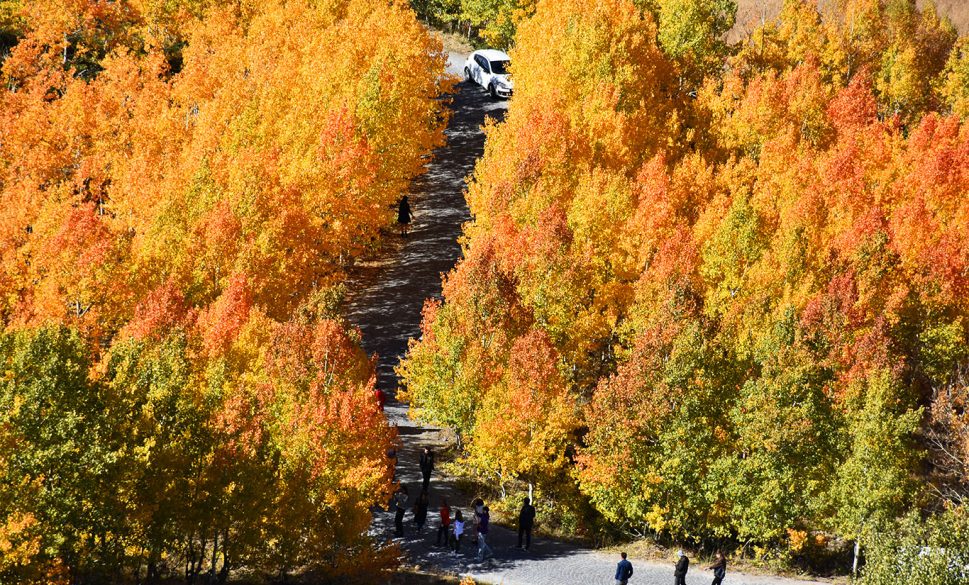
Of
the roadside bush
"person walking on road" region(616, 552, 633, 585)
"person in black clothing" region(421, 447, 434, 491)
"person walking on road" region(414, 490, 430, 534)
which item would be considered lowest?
"person walking on road" region(616, 552, 633, 585)

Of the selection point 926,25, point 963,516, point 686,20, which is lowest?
point 963,516

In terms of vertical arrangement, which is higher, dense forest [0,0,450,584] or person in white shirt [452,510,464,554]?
dense forest [0,0,450,584]

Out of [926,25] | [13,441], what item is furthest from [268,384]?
[926,25]

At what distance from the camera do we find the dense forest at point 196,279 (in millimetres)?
33094

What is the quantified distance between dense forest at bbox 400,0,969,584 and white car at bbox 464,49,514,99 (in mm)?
7189

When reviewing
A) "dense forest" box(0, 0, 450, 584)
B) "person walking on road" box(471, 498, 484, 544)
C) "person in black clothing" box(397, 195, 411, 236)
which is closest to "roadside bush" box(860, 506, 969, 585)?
"person walking on road" box(471, 498, 484, 544)

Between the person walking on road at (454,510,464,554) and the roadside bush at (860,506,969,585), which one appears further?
the person walking on road at (454,510,464,554)

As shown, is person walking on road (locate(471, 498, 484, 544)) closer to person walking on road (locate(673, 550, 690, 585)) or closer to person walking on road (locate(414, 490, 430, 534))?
person walking on road (locate(414, 490, 430, 534))

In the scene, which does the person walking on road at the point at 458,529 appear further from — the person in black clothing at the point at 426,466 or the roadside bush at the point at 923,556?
the roadside bush at the point at 923,556

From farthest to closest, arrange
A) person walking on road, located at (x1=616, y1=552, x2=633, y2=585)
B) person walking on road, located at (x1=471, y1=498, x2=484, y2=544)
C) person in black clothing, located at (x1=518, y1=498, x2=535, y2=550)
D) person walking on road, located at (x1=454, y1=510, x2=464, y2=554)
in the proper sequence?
person in black clothing, located at (x1=518, y1=498, x2=535, y2=550), person walking on road, located at (x1=454, y1=510, x2=464, y2=554), person walking on road, located at (x1=471, y1=498, x2=484, y2=544), person walking on road, located at (x1=616, y1=552, x2=633, y2=585)

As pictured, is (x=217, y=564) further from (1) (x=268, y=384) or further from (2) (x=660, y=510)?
(2) (x=660, y=510)

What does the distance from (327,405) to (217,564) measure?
23.4ft

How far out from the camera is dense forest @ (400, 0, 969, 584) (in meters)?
42.0

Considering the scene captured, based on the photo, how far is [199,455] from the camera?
34531mm
